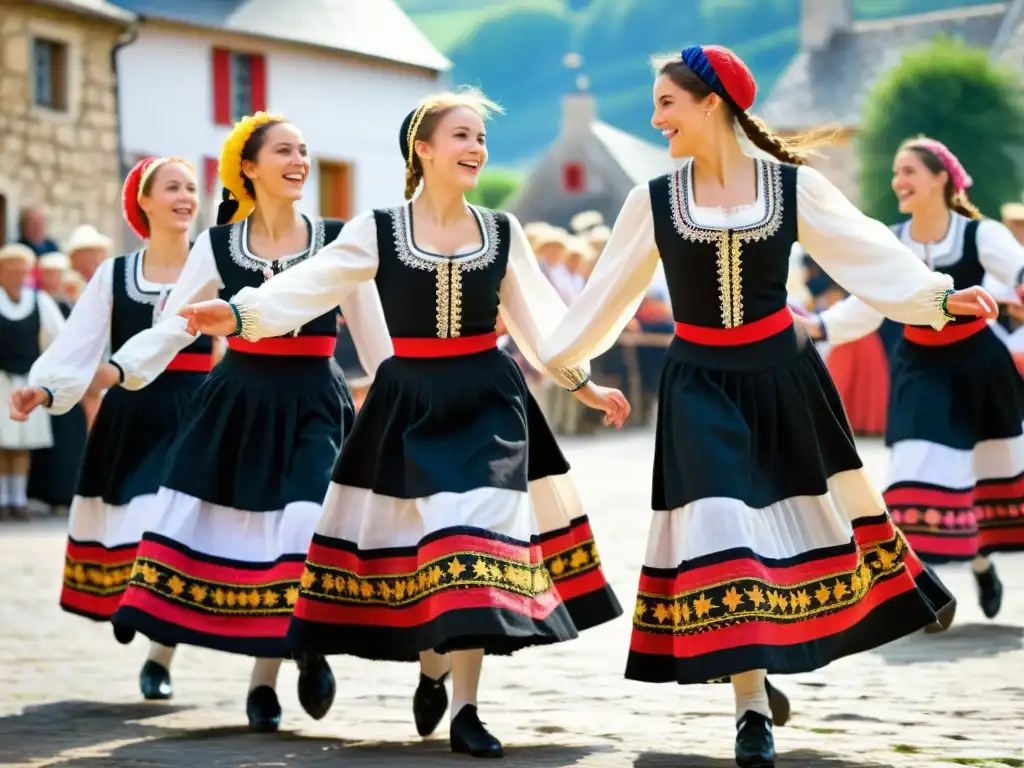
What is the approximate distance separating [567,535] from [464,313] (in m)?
0.73

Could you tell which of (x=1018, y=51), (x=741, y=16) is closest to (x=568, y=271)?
(x=1018, y=51)

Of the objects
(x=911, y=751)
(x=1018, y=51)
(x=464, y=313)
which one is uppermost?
(x=1018, y=51)

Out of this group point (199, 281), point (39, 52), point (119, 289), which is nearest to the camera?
point (199, 281)

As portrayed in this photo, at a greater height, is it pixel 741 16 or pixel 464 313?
pixel 741 16

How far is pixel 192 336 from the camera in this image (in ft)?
22.3

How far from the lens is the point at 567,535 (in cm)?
624

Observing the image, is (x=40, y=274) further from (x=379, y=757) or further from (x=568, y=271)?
(x=379, y=757)

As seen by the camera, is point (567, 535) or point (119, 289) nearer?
point (567, 535)

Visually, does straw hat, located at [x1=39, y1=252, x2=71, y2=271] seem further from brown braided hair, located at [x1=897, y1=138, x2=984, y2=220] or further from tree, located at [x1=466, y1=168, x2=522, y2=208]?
tree, located at [x1=466, y1=168, x2=522, y2=208]

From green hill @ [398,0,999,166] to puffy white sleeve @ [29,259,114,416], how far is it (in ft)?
270

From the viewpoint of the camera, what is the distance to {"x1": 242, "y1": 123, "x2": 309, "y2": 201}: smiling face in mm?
6742

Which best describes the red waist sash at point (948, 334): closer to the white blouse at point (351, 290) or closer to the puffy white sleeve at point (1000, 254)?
the puffy white sleeve at point (1000, 254)

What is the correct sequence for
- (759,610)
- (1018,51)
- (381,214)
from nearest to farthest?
(759,610), (381,214), (1018,51)

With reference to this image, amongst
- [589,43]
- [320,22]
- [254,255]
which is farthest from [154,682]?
[589,43]
